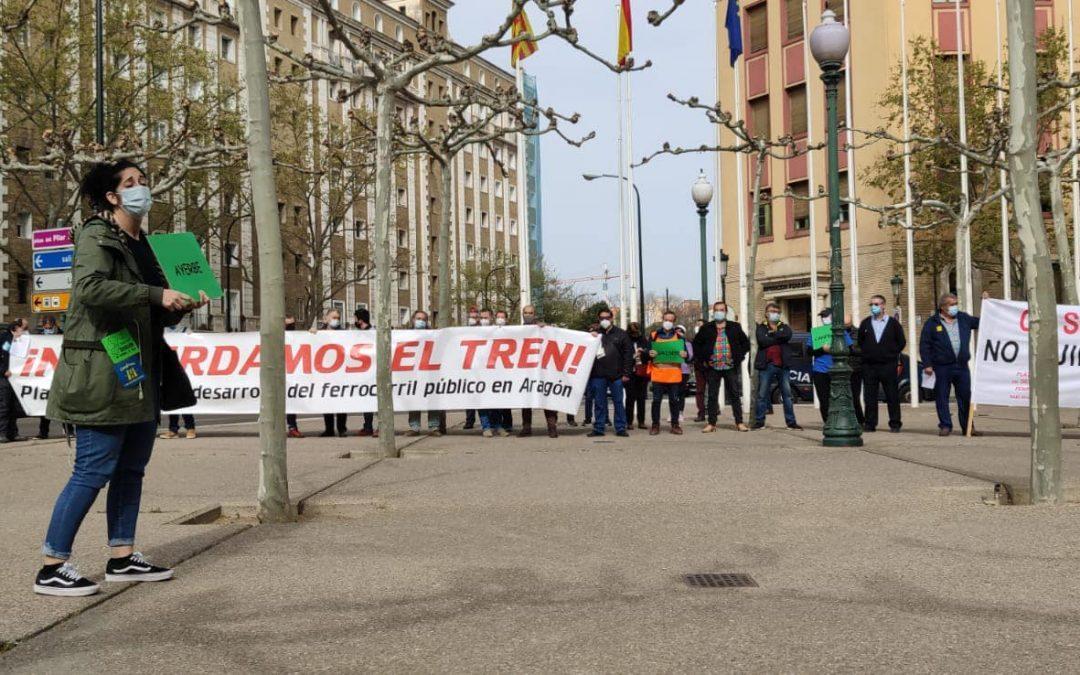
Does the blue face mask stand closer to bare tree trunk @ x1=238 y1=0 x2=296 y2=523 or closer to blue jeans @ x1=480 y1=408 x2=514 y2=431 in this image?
bare tree trunk @ x1=238 y1=0 x2=296 y2=523

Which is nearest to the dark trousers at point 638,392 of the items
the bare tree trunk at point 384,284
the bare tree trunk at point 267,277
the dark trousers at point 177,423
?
the bare tree trunk at point 384,284

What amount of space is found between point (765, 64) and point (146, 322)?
148 ft

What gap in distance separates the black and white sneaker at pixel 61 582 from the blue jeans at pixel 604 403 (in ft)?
41.1

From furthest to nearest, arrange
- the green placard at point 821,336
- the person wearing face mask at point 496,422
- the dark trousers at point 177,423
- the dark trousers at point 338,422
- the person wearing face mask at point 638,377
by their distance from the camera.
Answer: the person wearing face mask at point 638,377 → the dark trousers at point 338,422 → the green placard at point 821,336 → the person wearing face mask at point 496,422 → the dark trousers at point 177,423

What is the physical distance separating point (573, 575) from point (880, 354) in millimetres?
12790

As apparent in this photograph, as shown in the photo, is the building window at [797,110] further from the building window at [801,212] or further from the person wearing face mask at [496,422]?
the person wearing face mask at [496,422]

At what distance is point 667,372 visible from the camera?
18578 mm

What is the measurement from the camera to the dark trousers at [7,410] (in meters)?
19.0

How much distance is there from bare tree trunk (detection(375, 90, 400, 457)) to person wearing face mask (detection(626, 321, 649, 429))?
18.6ft

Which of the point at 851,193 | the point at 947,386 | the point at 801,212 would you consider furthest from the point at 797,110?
the point at 947,386

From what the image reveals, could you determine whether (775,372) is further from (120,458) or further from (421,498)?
(120,458)

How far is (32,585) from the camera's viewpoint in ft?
19.9

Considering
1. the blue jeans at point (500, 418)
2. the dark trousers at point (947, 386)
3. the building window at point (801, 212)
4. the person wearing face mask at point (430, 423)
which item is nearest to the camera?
the dark trousers at point (947, 386)

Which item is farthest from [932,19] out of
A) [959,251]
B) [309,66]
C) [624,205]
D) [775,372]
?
[309,66]
